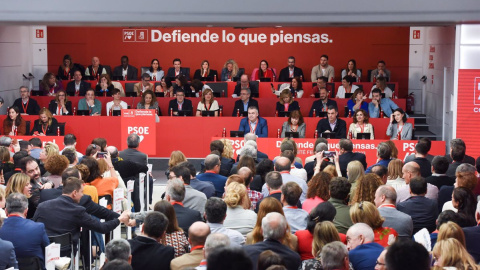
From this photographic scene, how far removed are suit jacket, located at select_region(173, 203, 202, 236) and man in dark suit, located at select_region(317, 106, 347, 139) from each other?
7.83 m

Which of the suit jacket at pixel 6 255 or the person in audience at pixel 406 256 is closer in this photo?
the person in audience at pixel 406 256

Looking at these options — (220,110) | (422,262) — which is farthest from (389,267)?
(220,110)

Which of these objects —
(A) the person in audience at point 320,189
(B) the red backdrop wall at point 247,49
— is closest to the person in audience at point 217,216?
(A) the person in audience at point 320,189

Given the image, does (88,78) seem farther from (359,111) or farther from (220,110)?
(359,111)

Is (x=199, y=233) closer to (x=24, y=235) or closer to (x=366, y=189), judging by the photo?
(x=24, y=235)

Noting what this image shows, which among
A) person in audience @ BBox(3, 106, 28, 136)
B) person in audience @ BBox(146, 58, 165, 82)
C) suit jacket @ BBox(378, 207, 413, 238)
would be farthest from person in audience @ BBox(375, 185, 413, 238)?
person in audience @ BBox(146, 58, 165, 82)

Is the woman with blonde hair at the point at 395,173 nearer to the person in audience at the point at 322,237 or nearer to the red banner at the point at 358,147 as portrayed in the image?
the person in audience at the point at 322,237

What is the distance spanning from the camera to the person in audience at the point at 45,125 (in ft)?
49.3

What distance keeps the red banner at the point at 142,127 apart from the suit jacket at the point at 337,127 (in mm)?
3390

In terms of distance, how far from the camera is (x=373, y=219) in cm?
645

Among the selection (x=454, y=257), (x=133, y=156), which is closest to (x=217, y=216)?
(x=454, y=257)

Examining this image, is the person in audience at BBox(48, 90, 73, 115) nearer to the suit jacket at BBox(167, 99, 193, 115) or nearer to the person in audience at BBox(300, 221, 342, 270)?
the suit jacket at BBox(167, 99, 193, 115)

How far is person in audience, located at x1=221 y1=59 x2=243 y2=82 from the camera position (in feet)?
62.6

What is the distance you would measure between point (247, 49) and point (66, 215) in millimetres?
13943
